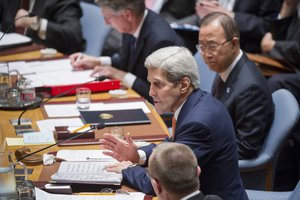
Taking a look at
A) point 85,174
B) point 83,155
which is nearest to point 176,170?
point 85,174

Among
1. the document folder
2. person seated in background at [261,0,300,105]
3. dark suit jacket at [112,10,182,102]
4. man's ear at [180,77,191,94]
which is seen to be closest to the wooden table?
dark suit jacket at [112,10,182,102]

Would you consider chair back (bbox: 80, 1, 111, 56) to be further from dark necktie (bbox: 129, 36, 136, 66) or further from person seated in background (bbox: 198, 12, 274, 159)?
person seated in background (bbox: 198, 12, 274, 159)

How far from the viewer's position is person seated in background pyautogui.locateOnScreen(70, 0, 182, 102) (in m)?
4.37

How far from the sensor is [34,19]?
5594mm

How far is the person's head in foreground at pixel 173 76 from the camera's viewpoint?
2.97 m

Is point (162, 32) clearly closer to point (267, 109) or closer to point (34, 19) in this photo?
point (267, 109)

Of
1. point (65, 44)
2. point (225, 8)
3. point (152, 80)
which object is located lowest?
point (65, 44)

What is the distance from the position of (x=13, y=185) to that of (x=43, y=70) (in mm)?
2103

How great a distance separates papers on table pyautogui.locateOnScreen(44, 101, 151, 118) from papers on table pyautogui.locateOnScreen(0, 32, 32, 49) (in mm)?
1468

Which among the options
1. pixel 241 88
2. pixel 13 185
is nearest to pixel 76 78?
pixel 241 88

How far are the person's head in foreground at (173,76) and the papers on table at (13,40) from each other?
249 cm

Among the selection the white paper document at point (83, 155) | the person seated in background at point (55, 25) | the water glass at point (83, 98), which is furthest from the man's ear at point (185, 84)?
the person seated in background at point (55, 25)

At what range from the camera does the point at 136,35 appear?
4.52 meters

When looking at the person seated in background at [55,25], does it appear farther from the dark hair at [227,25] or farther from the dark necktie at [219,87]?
the dark hair at [227,25]
